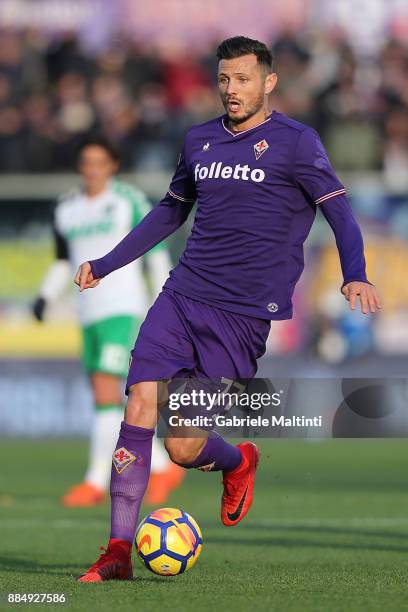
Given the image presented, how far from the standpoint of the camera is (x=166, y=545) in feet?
19.6

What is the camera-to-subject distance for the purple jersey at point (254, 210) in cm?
604

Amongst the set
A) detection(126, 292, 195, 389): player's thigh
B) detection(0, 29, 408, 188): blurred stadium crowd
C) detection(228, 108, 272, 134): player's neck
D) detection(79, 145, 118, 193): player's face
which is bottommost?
detection(126, 292, 195, 389): player's thigh

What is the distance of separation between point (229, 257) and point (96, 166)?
193 inches

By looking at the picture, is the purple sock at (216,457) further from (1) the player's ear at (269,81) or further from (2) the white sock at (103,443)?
(2) the white sock at (103,443)

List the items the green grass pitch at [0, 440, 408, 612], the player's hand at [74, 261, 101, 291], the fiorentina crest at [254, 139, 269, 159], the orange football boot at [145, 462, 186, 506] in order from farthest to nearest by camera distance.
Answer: the orange football boot at [145, 462, 186, 506] → the player's hand at [74, 261, 101, 291] → the fiorentina crest at [254, 139, 269, 159] → the green grass pitch at [0, 440, 408, 612]

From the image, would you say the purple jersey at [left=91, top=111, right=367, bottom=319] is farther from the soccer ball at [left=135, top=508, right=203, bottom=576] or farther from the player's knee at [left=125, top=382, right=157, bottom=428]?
the soccer ball at [left=135, top=508, right=203, bottom=576]

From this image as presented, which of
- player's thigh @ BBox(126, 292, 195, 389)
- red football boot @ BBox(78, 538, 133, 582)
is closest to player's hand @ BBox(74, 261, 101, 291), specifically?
player's thigh @ BBox(126, 292, 195, 389)

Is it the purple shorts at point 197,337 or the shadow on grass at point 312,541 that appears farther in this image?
the shadow on grass at point 312,541

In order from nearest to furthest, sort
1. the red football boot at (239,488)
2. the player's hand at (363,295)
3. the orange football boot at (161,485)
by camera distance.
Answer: the player's hand at (363,295), the red football boot at (239,488), the orange football boot at (161,485)

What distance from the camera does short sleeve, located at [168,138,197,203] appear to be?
642 centimetres

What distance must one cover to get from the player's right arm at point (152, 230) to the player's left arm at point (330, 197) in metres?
0.60

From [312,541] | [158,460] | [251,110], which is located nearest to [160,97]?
[158,460]

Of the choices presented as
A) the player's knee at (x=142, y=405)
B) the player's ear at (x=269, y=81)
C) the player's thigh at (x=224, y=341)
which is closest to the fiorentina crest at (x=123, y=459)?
the player's knee at (x=142, y=405)

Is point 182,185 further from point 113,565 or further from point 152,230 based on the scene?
point 113,565
